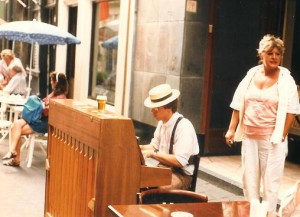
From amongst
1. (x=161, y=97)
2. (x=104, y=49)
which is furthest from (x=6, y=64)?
(x=161, y=97)

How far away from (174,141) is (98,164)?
98 cm

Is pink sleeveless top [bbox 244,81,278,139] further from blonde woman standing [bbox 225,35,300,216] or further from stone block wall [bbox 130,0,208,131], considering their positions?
stone block wall [bbox 130,0,208,131]

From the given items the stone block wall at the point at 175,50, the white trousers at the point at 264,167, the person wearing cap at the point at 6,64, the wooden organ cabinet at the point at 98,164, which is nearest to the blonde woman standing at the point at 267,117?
the white trousers at the point at 264,167

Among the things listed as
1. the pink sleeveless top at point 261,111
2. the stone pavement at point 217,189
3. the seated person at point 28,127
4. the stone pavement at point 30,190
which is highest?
the pink sleeveless top at point 261,111

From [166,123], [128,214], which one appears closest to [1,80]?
[166,123]

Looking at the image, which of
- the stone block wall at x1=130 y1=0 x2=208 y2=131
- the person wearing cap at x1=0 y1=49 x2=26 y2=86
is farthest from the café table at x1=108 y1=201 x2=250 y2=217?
the person wearing cap at x1=0 y1=49 x2=26 y2=86

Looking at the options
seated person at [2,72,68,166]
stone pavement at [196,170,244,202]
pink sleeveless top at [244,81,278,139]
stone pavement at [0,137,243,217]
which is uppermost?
pink sleeveless top at [244,81,278,139]

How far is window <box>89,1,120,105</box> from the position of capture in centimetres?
1127

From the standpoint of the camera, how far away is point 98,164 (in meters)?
3.88

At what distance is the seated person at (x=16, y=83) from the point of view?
1102cm

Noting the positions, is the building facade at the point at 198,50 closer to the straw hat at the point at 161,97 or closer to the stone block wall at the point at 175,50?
the stone block wall at the point at 175,50

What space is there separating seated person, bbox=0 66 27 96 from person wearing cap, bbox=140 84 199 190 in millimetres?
6858

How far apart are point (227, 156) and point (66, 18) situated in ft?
21.6

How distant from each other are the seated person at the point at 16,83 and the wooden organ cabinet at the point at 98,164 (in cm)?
663
